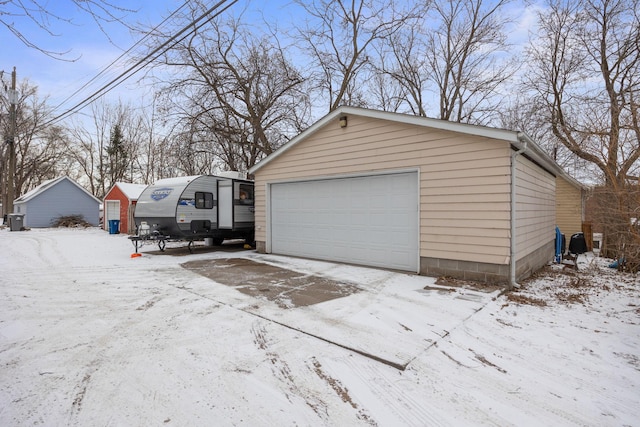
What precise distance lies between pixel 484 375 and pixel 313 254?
615 cm

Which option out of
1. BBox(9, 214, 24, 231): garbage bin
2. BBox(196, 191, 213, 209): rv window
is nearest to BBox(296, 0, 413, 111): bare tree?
BBox(196, 191, 213, 209): rv window

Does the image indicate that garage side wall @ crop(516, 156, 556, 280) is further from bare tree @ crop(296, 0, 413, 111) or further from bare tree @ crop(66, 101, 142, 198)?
bare tree @ crop(66, 101, 142, 198)

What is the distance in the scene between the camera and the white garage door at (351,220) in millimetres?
6941

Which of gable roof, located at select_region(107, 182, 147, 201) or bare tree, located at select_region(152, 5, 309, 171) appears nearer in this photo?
bare tree, located at select_region(152, 5, 309, 171)

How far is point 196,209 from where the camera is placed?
34.0 feet

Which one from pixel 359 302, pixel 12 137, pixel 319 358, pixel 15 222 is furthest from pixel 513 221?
pixel 15 222

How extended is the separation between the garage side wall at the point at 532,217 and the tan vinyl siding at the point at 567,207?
556 cm

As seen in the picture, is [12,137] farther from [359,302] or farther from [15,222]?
[359,302]

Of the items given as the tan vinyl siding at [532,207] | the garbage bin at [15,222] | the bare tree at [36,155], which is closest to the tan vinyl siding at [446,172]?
the tan vinyl siding at [532,207]

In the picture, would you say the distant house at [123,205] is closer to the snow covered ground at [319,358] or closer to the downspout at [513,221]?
the snow covered ground at [319,358]

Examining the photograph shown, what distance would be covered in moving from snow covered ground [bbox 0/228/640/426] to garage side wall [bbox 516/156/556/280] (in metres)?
1.28

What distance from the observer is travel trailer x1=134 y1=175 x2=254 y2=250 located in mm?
10008

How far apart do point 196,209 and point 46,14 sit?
25.1 ft

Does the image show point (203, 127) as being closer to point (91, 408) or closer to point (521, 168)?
point (521, 168)
